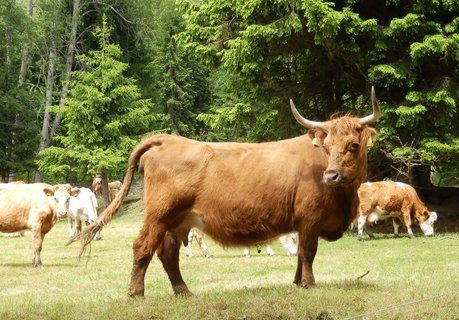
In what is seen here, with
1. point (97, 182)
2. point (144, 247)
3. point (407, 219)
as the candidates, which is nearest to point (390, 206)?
point (407, 219)

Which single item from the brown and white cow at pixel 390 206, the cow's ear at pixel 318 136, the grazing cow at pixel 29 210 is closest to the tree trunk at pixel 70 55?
the brown and white cow at pixel 390 206

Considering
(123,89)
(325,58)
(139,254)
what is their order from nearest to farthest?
(139,254) < (325,58) < (123,89)

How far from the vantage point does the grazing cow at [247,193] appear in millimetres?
7945

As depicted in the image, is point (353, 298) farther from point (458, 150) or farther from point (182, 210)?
point (458, 150)

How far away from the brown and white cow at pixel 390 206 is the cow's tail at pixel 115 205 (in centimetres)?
1133

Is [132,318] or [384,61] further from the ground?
[384,61]

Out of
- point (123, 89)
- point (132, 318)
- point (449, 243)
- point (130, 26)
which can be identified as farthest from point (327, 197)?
point (130, 26)

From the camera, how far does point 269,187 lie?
8094 millimetres

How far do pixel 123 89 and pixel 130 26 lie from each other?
814 centimetres

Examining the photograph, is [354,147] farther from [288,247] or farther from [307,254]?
[288,247]

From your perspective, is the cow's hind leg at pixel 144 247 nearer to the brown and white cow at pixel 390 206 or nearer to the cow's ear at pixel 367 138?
the cow's ear at pixel 367 138

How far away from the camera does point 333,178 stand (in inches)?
301

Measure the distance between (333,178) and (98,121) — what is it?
29290mm

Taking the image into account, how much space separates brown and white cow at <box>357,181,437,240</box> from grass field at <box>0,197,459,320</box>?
2.77ft
